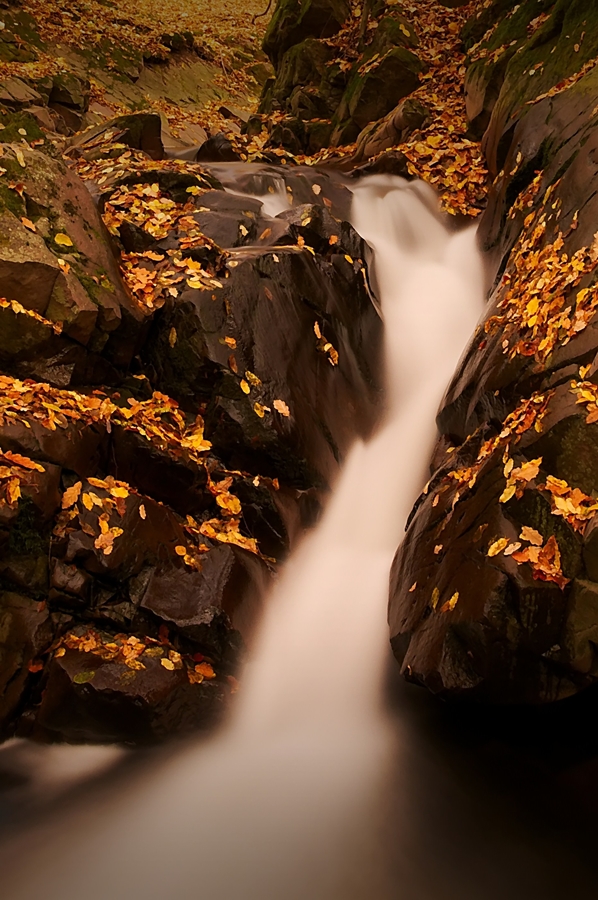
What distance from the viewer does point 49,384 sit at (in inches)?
158

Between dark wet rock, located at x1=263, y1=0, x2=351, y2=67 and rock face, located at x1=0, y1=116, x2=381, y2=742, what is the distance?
1140 centimetres

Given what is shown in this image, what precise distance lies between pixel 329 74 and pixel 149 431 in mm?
12525

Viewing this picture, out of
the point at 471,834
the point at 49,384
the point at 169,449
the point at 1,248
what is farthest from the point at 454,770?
the point at 1,248

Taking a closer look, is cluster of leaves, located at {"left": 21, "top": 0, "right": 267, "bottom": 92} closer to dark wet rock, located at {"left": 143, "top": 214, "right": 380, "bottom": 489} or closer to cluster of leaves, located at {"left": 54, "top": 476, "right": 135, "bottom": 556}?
dark wet rock, located at {"left": 143, "top": 214, "right": 380, "bottom": 489}

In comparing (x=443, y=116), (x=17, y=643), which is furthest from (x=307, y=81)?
(x=17, y=643)

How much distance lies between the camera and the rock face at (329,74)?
38.9 ft

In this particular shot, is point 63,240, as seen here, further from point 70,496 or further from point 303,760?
point 303,760

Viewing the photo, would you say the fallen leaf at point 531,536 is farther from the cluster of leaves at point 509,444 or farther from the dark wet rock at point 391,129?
the dark wet rock at point 391,129

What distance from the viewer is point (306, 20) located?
14562mm

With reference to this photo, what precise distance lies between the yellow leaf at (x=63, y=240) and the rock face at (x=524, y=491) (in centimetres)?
329

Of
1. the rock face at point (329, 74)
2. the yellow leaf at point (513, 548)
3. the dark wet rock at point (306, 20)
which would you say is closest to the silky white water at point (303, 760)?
the yellow leaf at point (513, 548)

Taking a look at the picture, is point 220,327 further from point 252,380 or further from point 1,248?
point 1,248

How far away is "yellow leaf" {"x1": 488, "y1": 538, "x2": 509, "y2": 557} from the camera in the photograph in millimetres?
3143

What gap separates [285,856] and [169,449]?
101 inches
